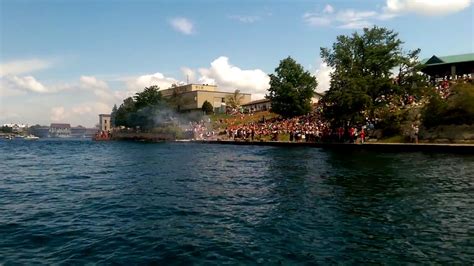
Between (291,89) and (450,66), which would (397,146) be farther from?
(291,89)

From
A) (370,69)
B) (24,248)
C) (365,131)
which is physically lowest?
(24,248)

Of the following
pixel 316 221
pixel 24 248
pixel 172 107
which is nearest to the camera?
pixel 24 248

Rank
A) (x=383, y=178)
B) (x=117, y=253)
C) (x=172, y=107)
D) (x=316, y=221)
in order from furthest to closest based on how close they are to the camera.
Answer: (x=172, y=107) < (x=383, y=178) < (x=316, y=221) < (x=117, y=253)

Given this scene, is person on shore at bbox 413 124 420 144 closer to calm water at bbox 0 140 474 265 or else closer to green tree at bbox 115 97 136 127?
calm water at bbox 0 140 474 265

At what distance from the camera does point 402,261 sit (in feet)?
30.8

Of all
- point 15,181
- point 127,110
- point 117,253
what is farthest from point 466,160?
point 127,110

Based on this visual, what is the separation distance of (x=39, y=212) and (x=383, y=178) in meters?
17.6

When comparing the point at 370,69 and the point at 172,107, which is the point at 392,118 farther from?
the point at 172,107

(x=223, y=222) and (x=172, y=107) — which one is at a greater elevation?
(x=172, y=107)

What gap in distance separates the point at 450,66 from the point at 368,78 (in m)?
23.5

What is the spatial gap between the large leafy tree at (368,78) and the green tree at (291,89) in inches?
1012

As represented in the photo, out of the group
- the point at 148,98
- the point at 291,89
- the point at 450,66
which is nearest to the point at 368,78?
the point at 450,66

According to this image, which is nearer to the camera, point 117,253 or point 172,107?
point 117,253

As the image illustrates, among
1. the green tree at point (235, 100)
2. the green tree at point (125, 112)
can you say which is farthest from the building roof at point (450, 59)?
the green tree at point (125, 112)
